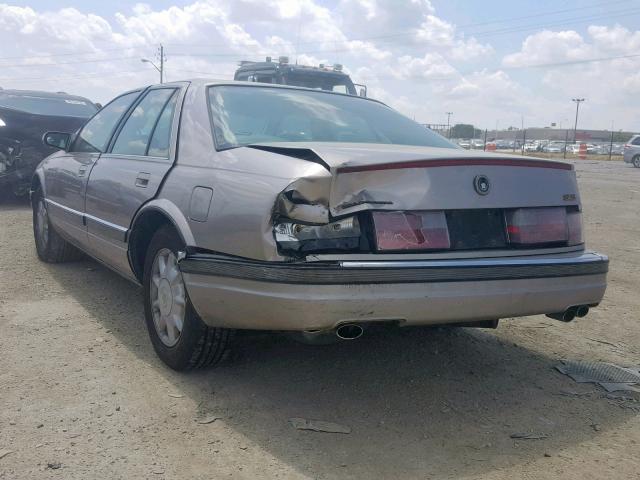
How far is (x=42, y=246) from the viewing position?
6105mm

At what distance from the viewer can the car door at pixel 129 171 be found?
382cm

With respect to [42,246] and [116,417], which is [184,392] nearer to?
[116,417]

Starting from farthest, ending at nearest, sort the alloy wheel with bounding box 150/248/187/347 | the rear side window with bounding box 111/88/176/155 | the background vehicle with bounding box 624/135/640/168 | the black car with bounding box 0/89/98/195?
the background vehicle with bounding box 624/135/640/168
the black car with bounding box 0/89/98/195
the rear side window with bounding box 111/88/176/155
the alloy wheel with bounding box 150/248/187/347

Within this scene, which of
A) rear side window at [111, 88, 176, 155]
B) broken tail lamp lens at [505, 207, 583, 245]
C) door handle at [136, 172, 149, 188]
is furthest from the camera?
rear side window at [111, 88, 176, 155]

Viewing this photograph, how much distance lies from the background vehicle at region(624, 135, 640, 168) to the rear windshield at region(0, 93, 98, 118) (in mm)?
27301

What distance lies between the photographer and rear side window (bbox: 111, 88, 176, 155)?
4.15 metres

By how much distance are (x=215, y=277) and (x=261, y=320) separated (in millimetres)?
317

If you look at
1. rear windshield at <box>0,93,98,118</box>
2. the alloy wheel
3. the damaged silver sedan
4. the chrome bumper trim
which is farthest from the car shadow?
rear windshield at <box>0,93,98,118</box>

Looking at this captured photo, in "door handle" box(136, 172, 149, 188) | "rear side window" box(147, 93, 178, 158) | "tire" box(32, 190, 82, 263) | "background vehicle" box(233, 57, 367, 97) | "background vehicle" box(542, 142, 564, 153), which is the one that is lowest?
"tire" box(32, 190, 82, 263)

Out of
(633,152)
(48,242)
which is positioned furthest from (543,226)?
(633,152)

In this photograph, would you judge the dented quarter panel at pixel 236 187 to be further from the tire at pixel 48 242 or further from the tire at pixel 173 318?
the tire at pixel 48 242

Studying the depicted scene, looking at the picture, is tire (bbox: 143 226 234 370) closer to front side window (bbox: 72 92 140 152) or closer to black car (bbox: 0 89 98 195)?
front side window (bbox: 72 92 140 152)

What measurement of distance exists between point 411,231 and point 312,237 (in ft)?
1.43

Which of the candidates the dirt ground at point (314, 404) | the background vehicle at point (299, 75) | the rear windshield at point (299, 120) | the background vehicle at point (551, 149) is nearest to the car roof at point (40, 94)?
the background vehicle at point (299, 75)
